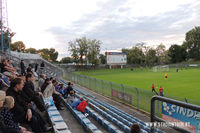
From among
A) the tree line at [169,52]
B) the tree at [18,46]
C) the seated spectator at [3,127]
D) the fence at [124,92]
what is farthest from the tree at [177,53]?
the seated spectator at [3,127]

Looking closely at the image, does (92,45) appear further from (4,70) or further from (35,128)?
(35,128)

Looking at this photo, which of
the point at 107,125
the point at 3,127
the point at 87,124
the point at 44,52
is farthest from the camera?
the point at 44,52

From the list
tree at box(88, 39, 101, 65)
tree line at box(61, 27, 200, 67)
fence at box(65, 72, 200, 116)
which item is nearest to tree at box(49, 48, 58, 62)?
tree line at box(61, 27, 200, 67)

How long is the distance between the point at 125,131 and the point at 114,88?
832 centimetres

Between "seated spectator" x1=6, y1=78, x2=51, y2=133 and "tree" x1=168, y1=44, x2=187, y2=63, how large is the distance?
348ft

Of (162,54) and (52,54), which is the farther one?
(52,54)

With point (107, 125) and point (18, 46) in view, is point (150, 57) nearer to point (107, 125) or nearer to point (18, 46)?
point (18, 46)

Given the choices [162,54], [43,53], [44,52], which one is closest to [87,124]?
[162,54]

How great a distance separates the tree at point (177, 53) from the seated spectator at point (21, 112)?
106041mm

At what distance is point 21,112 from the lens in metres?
4.29

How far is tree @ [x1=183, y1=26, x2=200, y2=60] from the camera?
92575 millimetres

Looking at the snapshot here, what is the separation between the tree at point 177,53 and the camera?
100 metres

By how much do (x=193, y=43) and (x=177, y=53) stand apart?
34.7ft

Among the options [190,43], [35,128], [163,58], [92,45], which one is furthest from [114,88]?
[190,43]
